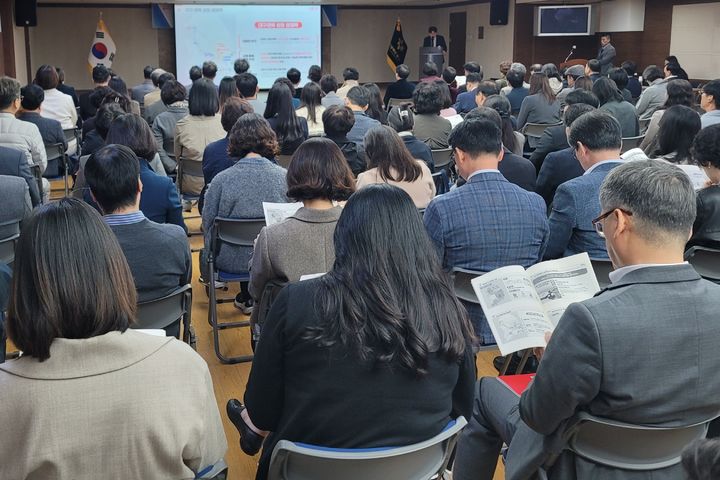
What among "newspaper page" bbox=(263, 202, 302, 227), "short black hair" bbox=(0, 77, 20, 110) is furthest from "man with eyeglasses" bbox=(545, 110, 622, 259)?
"short black hair" bbox=(0, 77, 20, 110)

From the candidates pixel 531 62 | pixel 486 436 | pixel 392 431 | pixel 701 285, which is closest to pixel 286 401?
pixel 392 431

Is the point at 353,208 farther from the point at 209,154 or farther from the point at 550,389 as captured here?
the point at 209,154

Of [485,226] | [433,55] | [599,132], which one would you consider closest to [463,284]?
[485,226]

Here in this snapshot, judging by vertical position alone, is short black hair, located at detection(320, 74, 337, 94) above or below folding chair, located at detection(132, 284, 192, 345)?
above

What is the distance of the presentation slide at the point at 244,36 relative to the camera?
15211 mm

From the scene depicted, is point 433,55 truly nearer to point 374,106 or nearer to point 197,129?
point 374,106

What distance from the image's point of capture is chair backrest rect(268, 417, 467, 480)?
1671 millimetres

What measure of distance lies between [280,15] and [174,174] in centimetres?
980

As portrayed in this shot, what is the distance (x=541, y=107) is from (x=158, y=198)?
4802mm

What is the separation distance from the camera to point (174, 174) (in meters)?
6.43

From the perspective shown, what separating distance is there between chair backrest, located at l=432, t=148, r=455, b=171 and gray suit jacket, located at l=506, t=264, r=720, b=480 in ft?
13.3

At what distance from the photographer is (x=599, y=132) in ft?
11.4

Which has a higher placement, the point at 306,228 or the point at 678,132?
the point at 678,132

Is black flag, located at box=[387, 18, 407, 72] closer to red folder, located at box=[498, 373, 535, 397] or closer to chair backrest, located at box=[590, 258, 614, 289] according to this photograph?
chair backrest, located at box=[590, 258, 614, 289]
